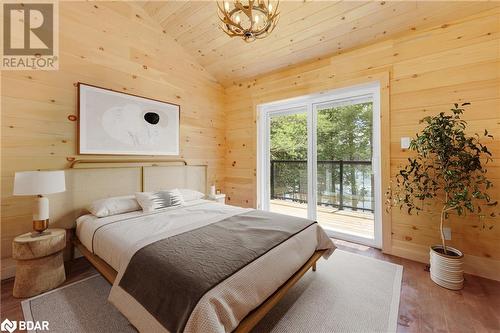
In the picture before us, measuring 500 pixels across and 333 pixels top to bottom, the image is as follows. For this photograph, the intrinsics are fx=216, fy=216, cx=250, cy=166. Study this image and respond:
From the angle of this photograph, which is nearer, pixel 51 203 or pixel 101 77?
pixel 51 203

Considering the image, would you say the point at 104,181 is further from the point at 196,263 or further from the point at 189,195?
the point at 196,263

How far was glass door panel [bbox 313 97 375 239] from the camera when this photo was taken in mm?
3119

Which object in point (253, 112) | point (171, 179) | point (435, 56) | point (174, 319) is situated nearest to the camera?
point (174, 319)

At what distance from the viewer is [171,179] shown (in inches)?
138

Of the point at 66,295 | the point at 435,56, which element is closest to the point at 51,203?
the point at 66,295

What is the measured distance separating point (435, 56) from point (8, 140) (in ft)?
15.3

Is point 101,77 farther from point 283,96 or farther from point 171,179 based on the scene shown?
point 283,96

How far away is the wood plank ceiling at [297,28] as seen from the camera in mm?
2387

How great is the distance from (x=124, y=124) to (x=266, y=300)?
2.78m

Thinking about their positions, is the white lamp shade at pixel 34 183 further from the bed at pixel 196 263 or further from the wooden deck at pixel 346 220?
the wooden deck at pixel 346 220

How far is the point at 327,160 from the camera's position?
3.45m

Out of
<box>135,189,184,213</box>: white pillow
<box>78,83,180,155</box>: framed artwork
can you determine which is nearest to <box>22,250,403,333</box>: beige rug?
<box>135,189,184,213</box>: white pillow

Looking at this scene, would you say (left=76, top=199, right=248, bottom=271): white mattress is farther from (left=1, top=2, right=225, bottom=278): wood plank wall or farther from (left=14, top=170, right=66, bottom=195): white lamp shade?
(left=1, top=2, right=225, bottom=278): wood plank wall

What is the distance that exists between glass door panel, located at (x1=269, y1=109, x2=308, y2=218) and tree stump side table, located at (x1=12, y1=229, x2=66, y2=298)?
123 inches
